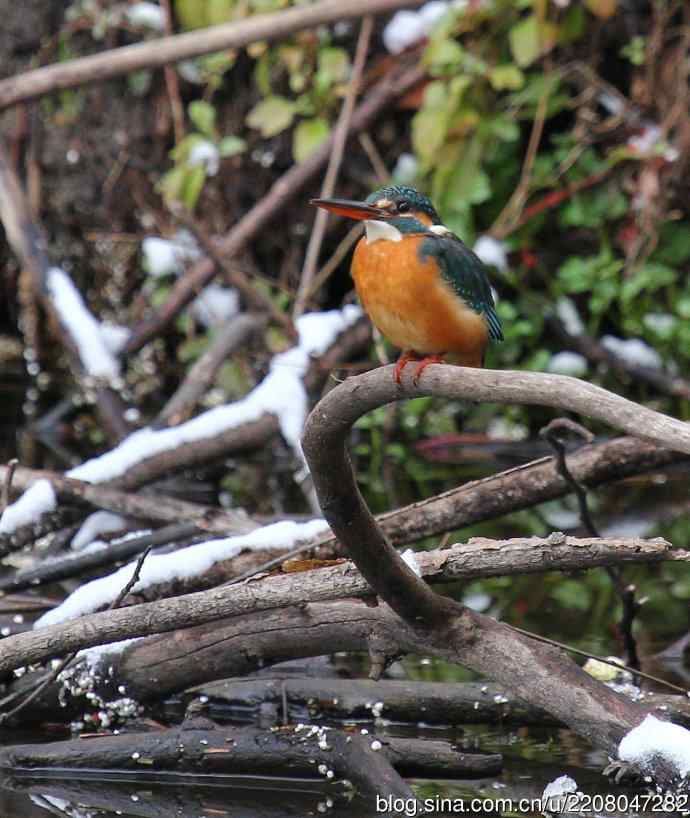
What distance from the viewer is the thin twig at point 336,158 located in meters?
5.95

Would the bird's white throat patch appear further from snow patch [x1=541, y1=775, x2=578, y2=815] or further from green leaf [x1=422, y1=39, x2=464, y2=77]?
green leaf [x1=422, y1=39, x2=464, y2=77]

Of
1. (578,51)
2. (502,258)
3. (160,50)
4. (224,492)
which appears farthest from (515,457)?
(160,50)

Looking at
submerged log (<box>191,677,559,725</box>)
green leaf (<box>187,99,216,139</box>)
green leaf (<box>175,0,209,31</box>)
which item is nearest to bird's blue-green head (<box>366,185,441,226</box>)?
submerged log (<box>191,677,559,725</box>)

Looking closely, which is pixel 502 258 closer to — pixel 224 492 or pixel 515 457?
pixel 515 457

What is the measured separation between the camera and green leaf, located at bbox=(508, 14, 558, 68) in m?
5.97

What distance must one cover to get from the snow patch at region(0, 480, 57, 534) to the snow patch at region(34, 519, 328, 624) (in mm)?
587

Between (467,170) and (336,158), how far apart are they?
62cm

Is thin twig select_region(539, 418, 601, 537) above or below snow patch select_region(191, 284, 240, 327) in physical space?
below

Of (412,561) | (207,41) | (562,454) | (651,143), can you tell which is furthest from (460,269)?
(651,143)

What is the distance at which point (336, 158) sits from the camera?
6.10m

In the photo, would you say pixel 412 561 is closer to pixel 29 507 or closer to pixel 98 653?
pixel 98 653

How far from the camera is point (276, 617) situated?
277 cm

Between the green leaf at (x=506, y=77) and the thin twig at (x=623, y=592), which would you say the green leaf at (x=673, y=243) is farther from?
the thin twig at (x=623, y=592)

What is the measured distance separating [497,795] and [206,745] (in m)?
0.59
